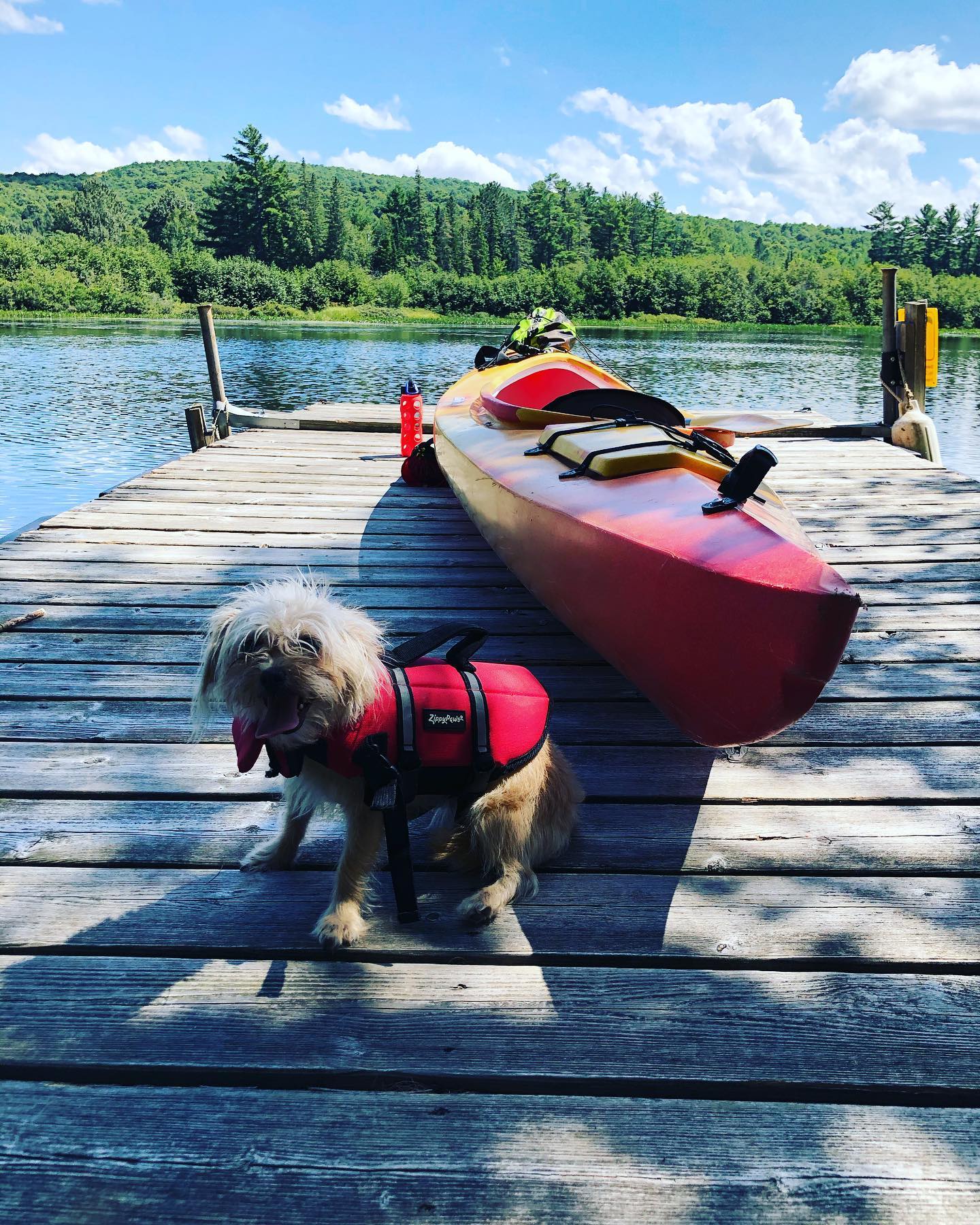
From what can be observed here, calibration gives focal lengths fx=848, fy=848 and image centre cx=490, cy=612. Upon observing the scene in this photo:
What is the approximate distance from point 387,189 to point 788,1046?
195 metres

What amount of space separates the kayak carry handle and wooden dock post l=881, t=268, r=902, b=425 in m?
7.37

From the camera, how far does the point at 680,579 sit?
8.14 feet

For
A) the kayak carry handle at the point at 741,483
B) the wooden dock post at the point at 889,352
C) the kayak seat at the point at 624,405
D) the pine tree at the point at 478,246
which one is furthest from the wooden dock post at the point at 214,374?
the pine tree at the point at 478,246

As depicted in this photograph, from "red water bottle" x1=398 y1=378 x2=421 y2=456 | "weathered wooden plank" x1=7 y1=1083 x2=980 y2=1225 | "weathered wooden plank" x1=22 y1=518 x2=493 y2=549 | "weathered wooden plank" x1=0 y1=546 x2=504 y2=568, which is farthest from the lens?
"red water bottle" x1=398 y1=378 x2=421 y2=456

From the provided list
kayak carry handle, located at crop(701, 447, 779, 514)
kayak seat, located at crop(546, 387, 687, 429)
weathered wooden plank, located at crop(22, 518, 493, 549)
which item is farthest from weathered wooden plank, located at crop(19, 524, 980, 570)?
kayak carry handle, located at crop(701, 447, 779, 514)

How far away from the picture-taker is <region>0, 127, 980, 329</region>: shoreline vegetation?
64875 mm

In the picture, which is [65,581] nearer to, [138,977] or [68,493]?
[138,977]

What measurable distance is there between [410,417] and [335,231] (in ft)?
339

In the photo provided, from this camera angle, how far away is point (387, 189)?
174250 millimetres

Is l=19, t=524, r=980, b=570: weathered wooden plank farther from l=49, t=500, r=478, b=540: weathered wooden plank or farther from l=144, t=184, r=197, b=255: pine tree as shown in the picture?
l=144, t=184, r=197, b=255: pine tree

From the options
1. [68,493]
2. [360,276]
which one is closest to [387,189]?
[360,276]

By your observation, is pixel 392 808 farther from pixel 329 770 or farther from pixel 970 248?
pixel 970 248

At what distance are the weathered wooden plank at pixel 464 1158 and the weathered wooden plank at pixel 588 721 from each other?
4.94ft

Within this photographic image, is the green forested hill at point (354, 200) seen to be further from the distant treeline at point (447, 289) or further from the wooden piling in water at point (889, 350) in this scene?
the wooden piling in water at point (889, 350)
